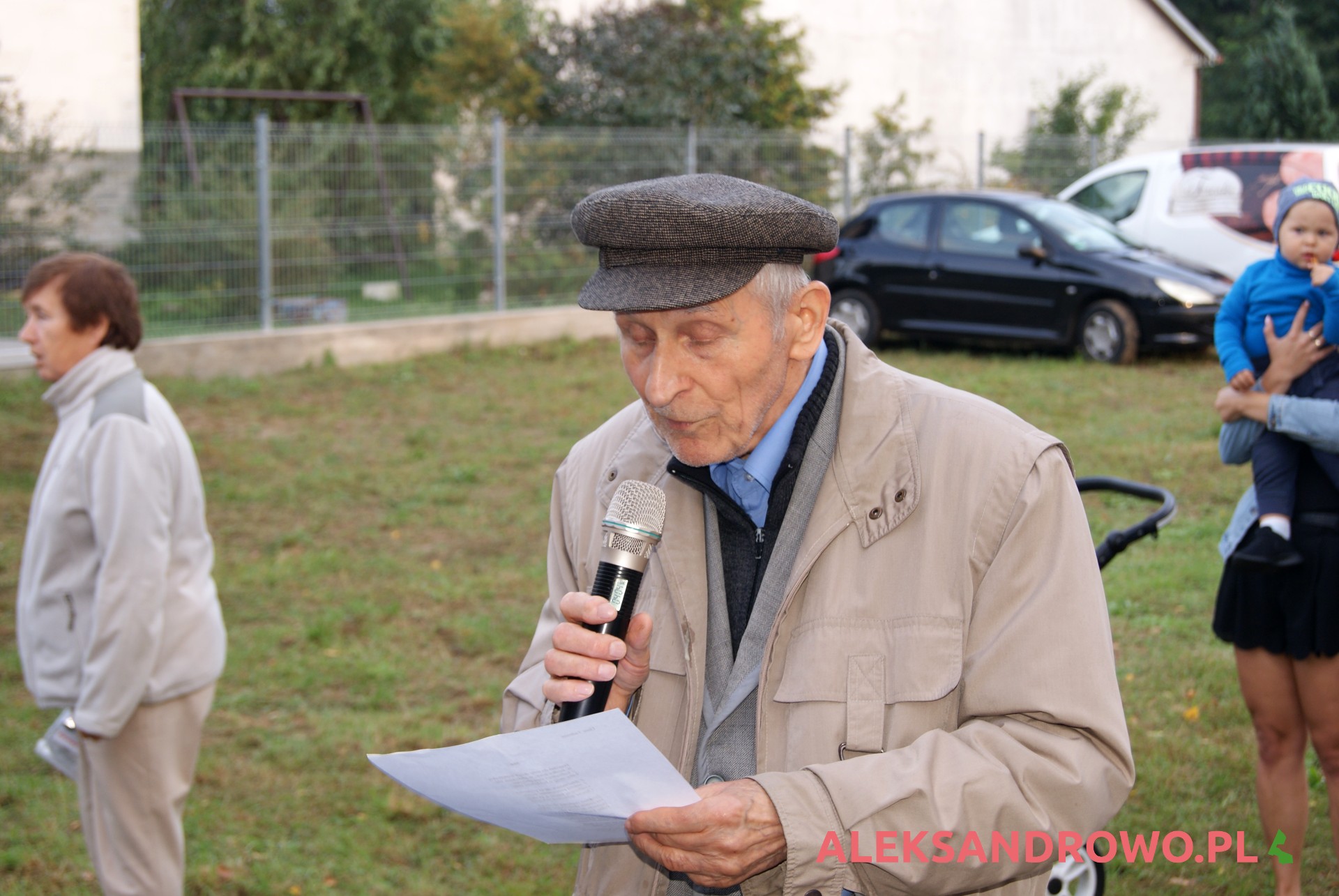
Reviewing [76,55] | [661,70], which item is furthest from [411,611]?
[76,55]

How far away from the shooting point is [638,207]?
2.12 metres

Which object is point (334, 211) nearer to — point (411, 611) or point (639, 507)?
point (411, 611)

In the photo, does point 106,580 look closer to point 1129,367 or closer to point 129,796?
point 129,796

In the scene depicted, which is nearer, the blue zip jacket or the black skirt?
the black skirt

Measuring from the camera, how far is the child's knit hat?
161 inches

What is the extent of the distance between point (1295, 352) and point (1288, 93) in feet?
105

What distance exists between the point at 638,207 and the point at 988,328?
11.4 metres

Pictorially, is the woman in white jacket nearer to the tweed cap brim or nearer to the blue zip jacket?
the tweed cap brim

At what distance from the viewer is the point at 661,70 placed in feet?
62.9

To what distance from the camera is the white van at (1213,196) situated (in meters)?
13.2

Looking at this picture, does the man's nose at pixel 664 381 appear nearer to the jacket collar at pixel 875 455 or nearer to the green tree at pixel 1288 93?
the jacket collar at pixel 875 455

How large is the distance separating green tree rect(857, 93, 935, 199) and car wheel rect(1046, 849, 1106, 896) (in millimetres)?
14698

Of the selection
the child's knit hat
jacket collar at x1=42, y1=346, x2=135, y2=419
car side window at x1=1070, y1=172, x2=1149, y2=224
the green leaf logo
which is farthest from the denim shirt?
car side window at x1=1070, y1=172, x2=1149, y2=224

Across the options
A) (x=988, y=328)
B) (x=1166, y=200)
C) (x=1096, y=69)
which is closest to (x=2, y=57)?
(x=988, y=328)
